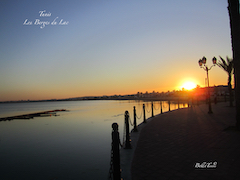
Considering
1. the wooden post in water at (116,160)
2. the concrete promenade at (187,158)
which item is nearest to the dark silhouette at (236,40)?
the concrete promenade at (187,158)

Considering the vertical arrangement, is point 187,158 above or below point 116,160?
below

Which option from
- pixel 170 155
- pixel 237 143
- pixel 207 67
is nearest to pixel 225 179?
pixel 170 155

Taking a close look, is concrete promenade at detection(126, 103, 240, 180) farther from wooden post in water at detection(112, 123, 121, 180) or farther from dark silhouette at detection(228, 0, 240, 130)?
dark silhouette at detection(228, 0, 240, 130)

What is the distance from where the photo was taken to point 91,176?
18.1 ft

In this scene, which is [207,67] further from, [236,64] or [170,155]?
[170,155]

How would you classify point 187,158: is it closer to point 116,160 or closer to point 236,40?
point 116,160

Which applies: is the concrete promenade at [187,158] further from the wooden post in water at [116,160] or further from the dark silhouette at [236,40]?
the dark silhouette at [236,40]

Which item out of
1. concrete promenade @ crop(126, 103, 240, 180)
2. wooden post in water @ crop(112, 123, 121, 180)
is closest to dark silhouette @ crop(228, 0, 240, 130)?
concrete promenade @ crop(126, 103, 240, 180)

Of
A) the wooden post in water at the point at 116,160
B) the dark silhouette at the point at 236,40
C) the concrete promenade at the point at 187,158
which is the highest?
the dark silhouette at the point at 236,40

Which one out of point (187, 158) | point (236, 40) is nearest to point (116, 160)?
point (187, 158)

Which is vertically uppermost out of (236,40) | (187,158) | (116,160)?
(236,40)

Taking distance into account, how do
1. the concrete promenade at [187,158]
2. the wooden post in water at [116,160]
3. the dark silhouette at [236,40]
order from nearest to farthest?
the wooden post in water at [116,160] < the concrete promenade at [187,158] < the dark silhouette at [236,40]

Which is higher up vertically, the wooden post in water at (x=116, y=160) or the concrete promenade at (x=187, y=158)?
the wooden post in water at (x=116, y=160)

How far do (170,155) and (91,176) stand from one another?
9.32 feet
